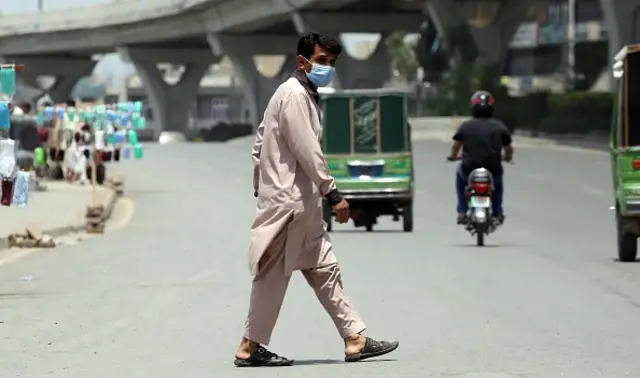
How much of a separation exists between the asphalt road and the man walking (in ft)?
0.72

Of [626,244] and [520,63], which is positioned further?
[520,63]

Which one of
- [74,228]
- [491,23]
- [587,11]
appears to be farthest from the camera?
[587,11]

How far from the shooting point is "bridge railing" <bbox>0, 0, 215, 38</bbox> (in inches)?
3952

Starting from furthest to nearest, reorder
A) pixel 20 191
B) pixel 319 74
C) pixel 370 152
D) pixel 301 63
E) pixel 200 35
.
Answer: pixel 200 35 → pixel 370 152 → pixel 20 191 → pixel 301 63 → pixel 319 74

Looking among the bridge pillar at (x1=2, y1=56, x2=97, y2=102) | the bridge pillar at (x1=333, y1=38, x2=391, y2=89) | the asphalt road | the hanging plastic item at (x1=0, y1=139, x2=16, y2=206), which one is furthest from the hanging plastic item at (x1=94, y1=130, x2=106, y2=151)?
the bridge pillar at (x1=2, y1=56, x2=97, y2=102)

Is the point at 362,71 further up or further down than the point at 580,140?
further up

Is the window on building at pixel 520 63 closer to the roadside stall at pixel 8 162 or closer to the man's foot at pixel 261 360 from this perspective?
the roadside stall at pixel 8 162

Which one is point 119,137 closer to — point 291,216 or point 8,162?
point 8,162

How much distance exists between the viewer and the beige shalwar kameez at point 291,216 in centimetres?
1000

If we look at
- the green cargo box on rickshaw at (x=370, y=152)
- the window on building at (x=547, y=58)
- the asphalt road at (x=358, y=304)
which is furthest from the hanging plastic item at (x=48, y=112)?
the window on building at (x=547, y=58)

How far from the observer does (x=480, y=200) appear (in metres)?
21.5

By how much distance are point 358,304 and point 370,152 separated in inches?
570

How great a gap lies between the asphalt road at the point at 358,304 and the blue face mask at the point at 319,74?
167cm

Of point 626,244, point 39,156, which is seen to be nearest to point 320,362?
point 626,244
